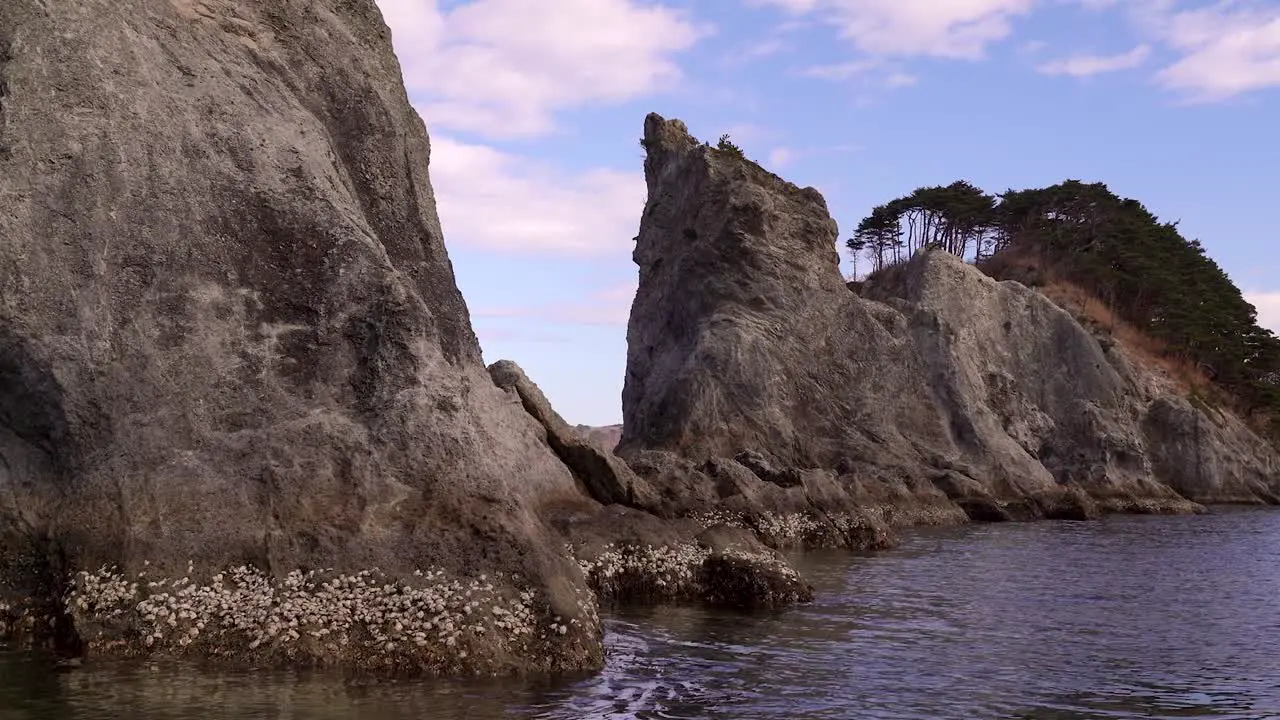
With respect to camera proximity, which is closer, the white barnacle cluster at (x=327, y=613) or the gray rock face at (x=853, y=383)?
the white barnacle cluster at (x=327, y=613)

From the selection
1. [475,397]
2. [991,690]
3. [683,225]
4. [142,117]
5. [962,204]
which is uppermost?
[962,204]

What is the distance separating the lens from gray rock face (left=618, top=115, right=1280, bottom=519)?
45.2 m

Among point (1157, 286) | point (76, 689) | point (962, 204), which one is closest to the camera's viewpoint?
point (76, 689)

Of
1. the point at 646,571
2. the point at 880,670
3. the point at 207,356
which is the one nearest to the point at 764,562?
the point at 646,571

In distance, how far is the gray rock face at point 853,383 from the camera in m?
45.2

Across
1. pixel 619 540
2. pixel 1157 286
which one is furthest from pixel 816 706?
pixel 1157 286

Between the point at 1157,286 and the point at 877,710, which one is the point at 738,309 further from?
the point at 1157,286

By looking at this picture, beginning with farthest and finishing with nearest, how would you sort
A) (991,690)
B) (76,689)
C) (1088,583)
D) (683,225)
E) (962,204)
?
(962,204) < (683,225) < (1088,583) < (991,690) < (76,689)

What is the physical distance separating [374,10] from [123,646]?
13.9 metres

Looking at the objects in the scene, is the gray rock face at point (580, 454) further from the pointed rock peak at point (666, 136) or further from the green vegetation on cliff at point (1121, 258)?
the green vegetation on cliff at point (1121, 258)

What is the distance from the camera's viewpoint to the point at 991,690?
555 inches

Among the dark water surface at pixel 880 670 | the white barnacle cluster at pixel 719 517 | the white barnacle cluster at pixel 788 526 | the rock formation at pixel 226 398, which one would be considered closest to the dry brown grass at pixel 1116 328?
the white barnacle cluster at pixel 788 526

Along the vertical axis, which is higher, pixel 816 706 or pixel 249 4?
pixel 249 4

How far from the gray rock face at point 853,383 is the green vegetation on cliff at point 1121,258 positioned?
15.6 m
